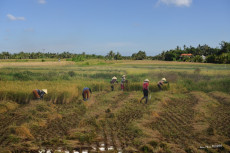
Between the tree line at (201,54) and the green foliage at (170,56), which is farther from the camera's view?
the green foliage at (170,56)

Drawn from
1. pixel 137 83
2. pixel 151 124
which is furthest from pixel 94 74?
pixel 151 124

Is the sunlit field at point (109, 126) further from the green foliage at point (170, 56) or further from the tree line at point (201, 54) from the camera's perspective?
the green foliage at point (170, 56)

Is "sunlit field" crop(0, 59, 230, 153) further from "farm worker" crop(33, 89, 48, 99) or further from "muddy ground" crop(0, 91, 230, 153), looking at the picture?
"farm worker" crop(33, 89, 48, 99)

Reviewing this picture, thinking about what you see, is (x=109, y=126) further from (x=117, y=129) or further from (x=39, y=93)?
(x=39, y=93)

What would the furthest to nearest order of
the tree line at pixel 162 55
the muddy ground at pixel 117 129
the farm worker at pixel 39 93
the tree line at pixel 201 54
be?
the tree line at pixel 162 55 < the tree line at pixel 201 54 < the farm worker at pixel 39 93 < the muddy ground at pixel 117 129

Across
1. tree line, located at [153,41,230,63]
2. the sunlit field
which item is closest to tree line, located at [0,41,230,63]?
tree line, located at [153,41,230,63]

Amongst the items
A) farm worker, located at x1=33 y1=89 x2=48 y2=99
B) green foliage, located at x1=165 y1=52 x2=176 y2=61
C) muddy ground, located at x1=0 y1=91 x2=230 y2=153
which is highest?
green foliage, located at x1=165 y1=52 x2=176 y2=61

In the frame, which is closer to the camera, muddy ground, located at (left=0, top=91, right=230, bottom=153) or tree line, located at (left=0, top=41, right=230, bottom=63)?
muddy ground, located at (left=0, top=91, right=230, bottom=153)

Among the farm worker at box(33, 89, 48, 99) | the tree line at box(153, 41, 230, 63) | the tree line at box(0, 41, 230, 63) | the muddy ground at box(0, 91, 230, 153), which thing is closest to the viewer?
the muddy ground at box(0, 91, 230, 153)

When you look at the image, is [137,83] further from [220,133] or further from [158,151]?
[158,151]

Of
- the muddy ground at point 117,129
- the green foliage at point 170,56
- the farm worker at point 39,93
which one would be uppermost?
the green foliage at point 170,56

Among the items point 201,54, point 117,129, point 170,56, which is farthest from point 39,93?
point 201,54

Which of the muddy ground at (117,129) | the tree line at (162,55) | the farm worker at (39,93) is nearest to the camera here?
the muddy ground at (117,129)

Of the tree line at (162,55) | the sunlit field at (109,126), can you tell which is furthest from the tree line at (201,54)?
the sunlit field at (109,126)
